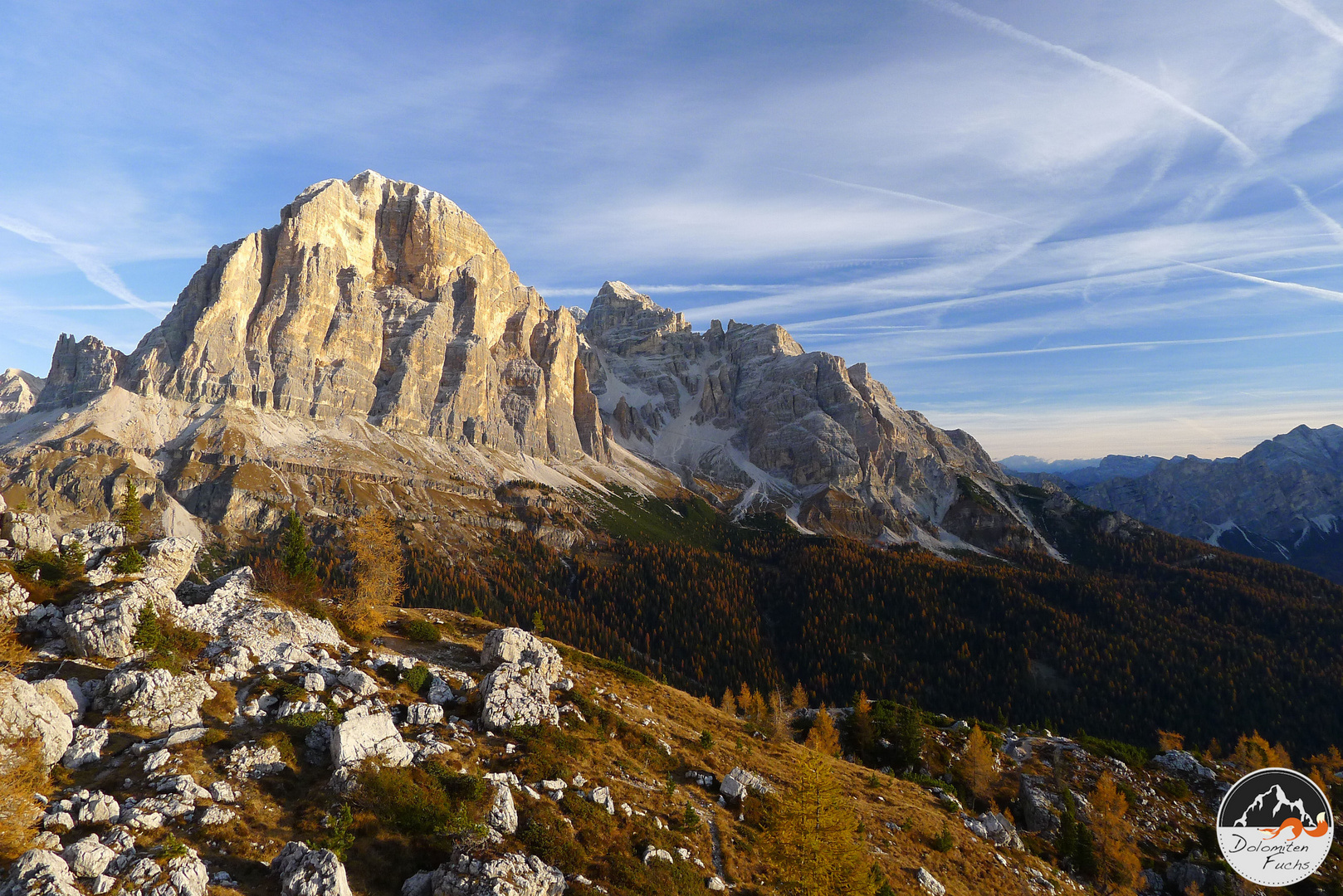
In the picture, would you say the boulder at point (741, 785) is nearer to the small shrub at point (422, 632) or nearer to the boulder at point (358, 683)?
the boulder at point (358, 683)

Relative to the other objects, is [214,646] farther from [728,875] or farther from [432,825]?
[728,875]

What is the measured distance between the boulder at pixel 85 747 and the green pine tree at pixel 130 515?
2703 cm

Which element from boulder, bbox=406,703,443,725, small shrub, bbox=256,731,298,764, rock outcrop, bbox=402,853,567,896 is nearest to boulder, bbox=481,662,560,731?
boulder, bbox=406,703,443,725

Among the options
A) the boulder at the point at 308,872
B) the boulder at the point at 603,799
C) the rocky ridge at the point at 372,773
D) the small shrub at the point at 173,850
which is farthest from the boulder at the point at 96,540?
the boulder at the point at 603,799

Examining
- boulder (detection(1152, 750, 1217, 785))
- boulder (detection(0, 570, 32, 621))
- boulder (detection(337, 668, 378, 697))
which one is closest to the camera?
boulder (detection(0, 570, 32, 621))

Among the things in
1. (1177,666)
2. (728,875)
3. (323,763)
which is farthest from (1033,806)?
(1177,666)

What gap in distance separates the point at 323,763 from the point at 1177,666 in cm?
25953

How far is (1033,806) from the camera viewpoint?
56812 mm

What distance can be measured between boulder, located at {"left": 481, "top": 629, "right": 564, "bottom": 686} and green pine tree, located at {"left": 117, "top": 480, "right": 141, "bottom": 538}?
29926mm

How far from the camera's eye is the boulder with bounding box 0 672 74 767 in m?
22.8

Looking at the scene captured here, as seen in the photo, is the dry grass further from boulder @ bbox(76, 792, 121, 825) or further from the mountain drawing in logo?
the mountain drawing in logo

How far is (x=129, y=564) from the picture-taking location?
126ft

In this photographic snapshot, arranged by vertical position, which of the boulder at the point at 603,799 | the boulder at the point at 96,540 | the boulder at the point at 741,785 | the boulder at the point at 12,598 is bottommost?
the boulder at the point at 741,785

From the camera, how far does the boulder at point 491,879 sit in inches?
835
